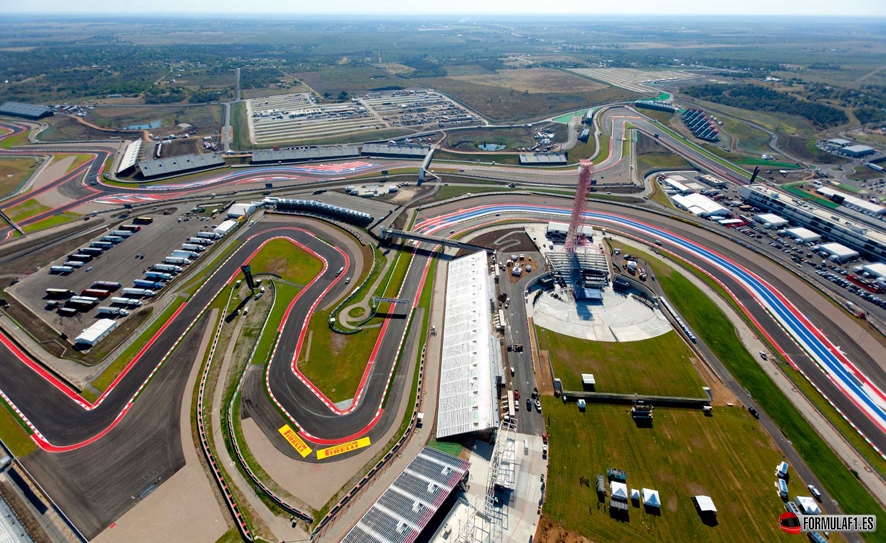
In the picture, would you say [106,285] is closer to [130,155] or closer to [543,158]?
[130,155]

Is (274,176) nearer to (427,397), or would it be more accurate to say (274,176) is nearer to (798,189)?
(427,397)

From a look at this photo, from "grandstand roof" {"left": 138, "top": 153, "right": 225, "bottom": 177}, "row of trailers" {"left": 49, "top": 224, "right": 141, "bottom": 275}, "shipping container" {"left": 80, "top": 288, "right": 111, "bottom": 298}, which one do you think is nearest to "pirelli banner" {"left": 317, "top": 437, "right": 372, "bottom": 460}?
"shipping container" {"left": 80, "top": 288, "right": 111, "bottom": 298}

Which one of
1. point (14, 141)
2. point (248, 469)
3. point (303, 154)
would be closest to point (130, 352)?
point (248, 469)

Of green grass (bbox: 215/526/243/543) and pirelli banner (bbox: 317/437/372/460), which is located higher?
pirelli banner (bbox: 317/437/372/460)

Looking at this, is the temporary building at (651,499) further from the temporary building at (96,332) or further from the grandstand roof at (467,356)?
the temporary building at (96,332)

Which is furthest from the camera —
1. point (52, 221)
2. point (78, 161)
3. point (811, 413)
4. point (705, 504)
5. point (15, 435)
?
point (78, 161)

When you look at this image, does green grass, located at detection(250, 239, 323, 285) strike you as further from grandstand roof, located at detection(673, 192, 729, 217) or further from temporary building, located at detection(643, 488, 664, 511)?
grandstand roof, located at detection(673, 192, 729, 217)
